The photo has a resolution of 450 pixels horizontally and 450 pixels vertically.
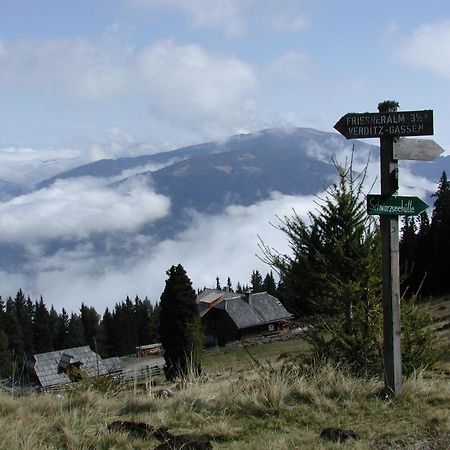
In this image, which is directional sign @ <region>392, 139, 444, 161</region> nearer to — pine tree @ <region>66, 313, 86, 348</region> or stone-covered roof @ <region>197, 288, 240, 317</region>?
stone-covered roof @ <region>197, 288, 240, 317</region>

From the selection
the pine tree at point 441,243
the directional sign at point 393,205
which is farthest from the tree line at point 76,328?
the directional sign at point 393,205

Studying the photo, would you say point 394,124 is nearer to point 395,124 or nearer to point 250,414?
point 395,124

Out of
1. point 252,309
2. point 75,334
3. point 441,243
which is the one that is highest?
point 441,243

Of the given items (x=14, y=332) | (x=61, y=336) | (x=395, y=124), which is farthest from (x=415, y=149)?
(x=61, y=336)

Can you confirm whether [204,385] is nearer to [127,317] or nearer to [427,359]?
[427,359]

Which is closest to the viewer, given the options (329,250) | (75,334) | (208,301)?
(329,250)

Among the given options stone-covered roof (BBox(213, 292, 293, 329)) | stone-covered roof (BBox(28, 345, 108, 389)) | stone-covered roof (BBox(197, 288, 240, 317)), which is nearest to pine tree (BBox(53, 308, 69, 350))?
stone-covered roof (BBox(197, 288, 240, 317))

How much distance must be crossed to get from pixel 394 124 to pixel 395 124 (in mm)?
15

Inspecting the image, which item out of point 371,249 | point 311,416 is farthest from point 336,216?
point 311,416

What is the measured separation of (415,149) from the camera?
25.1 feet

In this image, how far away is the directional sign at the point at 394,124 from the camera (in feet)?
24.3

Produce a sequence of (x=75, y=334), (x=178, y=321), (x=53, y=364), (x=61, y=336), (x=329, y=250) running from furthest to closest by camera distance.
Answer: (x=61, y=336)
(x=75, y=334)
(x=53, y=364)
(x=178, y=321)
(x=329, y=250)

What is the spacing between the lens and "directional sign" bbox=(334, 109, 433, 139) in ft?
24.3

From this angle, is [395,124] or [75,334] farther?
[75,334]
